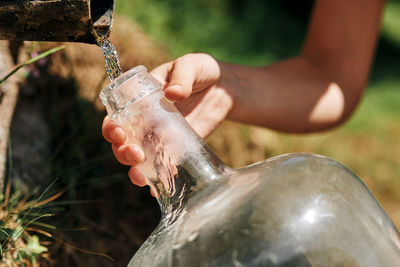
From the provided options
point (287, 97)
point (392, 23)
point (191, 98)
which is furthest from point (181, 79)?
point (392, 23)

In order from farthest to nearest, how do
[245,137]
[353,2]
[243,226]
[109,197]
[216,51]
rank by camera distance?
[216,51]
[245,137]
[353,2]
[109,197]
[243,226]

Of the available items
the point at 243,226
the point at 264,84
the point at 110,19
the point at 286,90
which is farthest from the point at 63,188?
the point at 286,90

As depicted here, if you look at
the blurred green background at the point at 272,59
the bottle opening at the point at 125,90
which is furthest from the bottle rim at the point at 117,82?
the blurred green background at the point at 272,59

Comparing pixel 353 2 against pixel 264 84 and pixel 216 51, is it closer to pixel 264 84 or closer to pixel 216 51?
pixel 264 84

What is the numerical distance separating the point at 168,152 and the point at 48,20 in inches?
14.7

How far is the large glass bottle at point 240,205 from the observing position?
82 centimetres

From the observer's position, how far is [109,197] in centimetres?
153

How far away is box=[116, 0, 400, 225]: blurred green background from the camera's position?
2.33 m

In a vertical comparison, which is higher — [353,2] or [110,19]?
[110,19]

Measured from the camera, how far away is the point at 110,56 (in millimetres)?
1031

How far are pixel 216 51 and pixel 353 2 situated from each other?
1.30 m

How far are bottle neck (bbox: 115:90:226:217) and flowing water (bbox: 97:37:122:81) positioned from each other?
0.18 meters

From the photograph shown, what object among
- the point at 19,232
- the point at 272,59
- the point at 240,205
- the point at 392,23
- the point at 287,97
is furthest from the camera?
the point at 392,23

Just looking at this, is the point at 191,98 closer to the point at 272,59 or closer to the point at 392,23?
the point at 272,59
